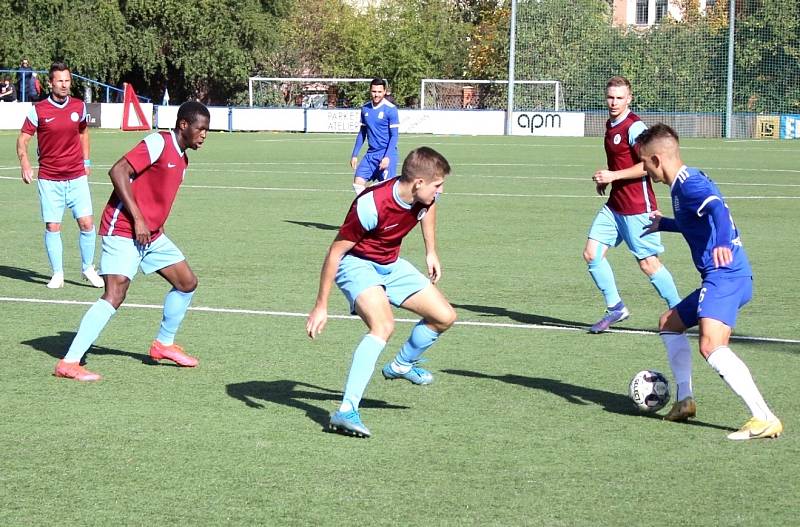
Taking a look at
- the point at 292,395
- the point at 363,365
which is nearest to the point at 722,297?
the point at 363,365

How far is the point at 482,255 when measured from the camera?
14945 mm

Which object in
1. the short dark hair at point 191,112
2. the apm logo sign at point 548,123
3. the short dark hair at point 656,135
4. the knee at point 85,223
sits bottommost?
the knee at point 85,223

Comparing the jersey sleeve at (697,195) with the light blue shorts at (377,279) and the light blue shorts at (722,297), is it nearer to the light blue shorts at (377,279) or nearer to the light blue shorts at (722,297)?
the light blue shorts at (722,297)

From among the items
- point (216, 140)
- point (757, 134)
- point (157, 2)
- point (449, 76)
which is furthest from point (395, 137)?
point (449, 76)

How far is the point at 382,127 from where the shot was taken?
18375 millimetres

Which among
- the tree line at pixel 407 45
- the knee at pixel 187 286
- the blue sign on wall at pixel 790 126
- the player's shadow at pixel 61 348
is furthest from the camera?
the tree line at pixel 407 45

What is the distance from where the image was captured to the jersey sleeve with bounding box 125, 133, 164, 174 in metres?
8.22

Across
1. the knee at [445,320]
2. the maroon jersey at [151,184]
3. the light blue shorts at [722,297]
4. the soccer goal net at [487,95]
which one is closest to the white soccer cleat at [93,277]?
the maroon jersey at [151,184]

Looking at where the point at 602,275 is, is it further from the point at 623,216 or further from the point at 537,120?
the point at 537,120

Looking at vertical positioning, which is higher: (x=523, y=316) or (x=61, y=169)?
(x=61, y=169)

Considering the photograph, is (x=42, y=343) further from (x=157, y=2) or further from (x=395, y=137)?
(x=157, y=2)

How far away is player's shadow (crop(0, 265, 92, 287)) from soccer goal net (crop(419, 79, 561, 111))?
126 feet

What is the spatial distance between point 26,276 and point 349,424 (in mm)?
7317

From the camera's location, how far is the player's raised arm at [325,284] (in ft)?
21.9
